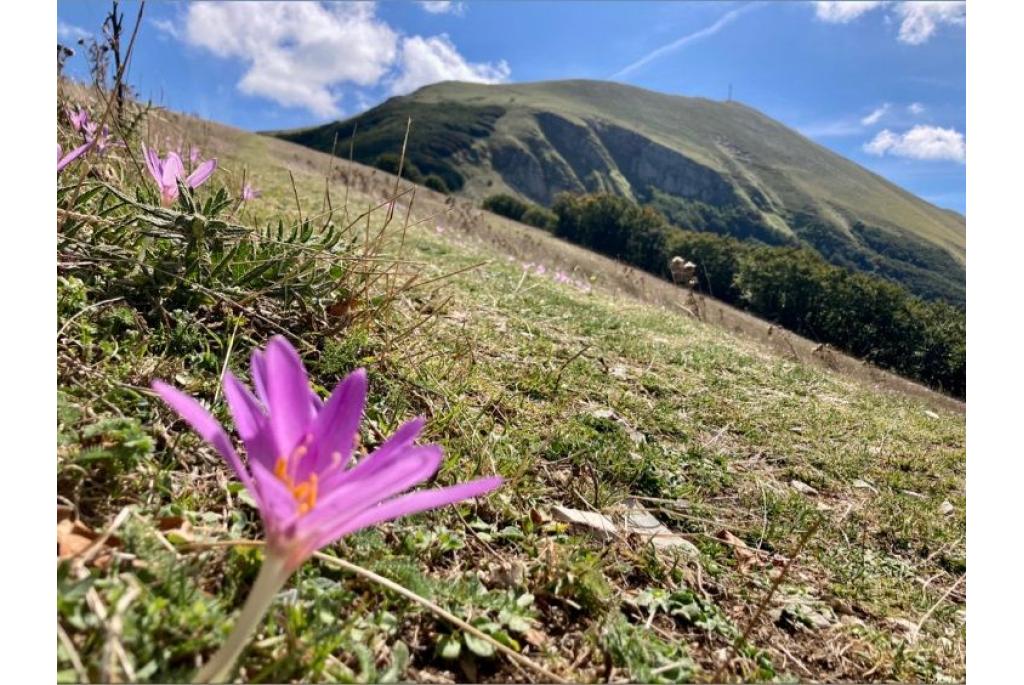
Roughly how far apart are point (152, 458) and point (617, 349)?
329cm

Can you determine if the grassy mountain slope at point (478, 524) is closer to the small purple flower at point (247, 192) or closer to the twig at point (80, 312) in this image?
the twig at point (80, 312)

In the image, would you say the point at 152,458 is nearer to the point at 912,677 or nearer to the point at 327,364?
the point at 327,364

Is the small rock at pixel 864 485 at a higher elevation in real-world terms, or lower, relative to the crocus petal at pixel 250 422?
lower

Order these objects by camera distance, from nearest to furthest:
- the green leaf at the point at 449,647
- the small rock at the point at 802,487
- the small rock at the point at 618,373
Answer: the green leaf at the point at 449,647 → the small rock at the point at 802,487 → the small rock at the point at 618,373

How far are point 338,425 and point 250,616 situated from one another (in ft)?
0.82

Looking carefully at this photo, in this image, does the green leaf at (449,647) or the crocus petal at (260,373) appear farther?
the green leaf at (449,647)

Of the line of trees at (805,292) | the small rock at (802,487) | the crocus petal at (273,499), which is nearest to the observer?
the crocus petal at (273,499)

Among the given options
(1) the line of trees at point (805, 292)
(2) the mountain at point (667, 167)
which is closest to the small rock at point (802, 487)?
(1) the line of trees at point (805, 292)

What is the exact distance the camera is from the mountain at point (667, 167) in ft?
367

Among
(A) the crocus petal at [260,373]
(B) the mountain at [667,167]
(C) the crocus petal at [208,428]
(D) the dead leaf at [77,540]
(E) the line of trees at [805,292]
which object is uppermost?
(B) the mountain at [667,167]

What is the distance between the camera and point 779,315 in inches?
1688

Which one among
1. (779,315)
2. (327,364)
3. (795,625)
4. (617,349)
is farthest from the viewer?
(779,315)

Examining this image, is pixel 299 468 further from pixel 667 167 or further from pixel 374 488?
pixel 667 167

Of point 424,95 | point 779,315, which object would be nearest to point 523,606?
point 779,315
